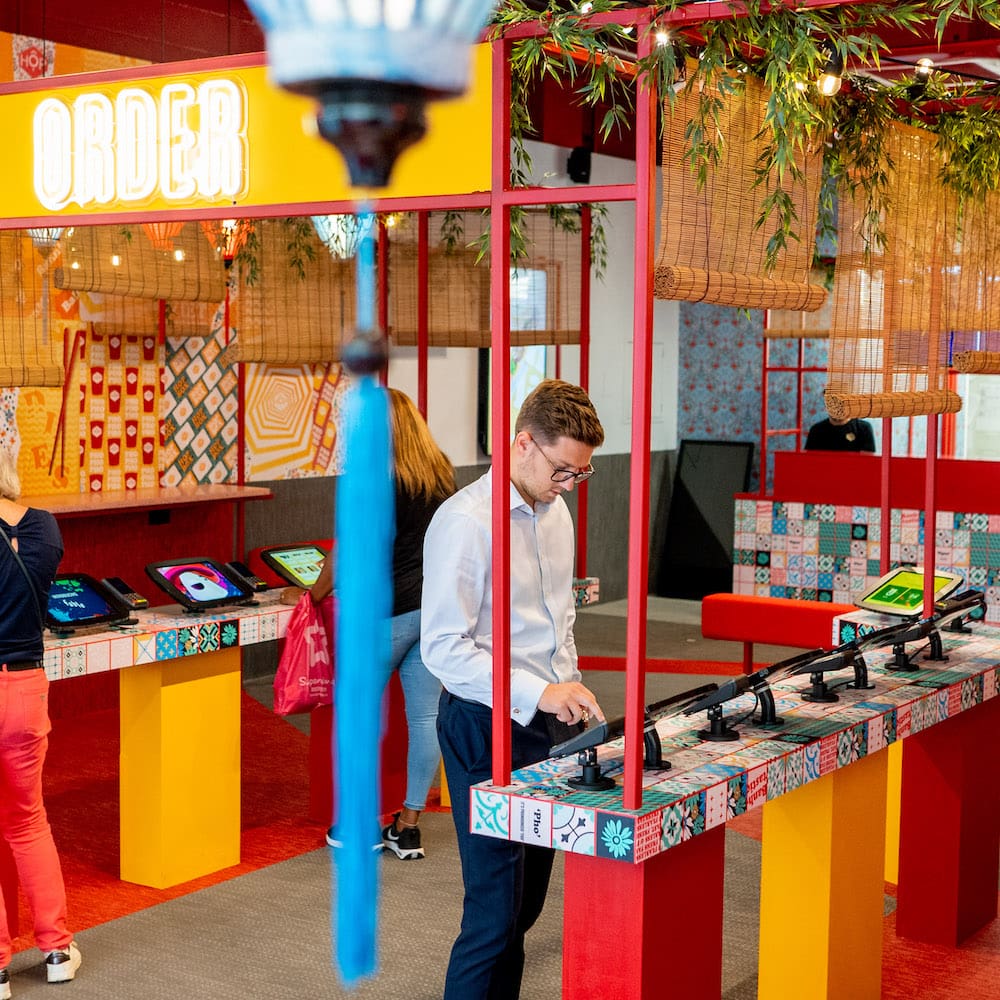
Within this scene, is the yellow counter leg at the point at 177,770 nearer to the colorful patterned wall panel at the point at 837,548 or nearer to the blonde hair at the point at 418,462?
the blonde hair at the point at 418,462

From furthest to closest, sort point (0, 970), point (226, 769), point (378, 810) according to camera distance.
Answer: point (226, 769) → point (0, 970) → point (378, 810)

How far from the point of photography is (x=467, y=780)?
3.06 metres

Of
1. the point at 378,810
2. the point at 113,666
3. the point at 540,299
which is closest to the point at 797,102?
the point at 378,810

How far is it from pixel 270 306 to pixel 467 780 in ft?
13.9

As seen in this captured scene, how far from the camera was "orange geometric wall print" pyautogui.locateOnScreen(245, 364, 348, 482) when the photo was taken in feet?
27.7

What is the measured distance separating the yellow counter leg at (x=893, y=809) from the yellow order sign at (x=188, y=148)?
2.87 metres

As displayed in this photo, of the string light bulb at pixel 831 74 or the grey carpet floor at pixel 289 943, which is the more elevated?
the string light bulb at pixel 831 74

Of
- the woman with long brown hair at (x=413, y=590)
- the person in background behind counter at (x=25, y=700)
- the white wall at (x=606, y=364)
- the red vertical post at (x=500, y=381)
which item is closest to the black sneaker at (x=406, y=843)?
the woman with long brown hair at (x=413, y=590)

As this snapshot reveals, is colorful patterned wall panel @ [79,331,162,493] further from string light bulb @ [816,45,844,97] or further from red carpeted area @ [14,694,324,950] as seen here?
string light bulb @ [816,45,844,97]

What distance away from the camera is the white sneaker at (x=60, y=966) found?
397 cm

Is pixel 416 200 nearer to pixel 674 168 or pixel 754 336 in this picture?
pixel 674 168

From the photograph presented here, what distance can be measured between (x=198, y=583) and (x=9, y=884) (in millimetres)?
1377

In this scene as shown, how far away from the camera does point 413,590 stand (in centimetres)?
481

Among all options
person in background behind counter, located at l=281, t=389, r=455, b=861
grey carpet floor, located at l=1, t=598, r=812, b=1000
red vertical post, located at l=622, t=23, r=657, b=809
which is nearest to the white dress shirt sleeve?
red vertical post, located at l=622, t=23, r=657, b=809
